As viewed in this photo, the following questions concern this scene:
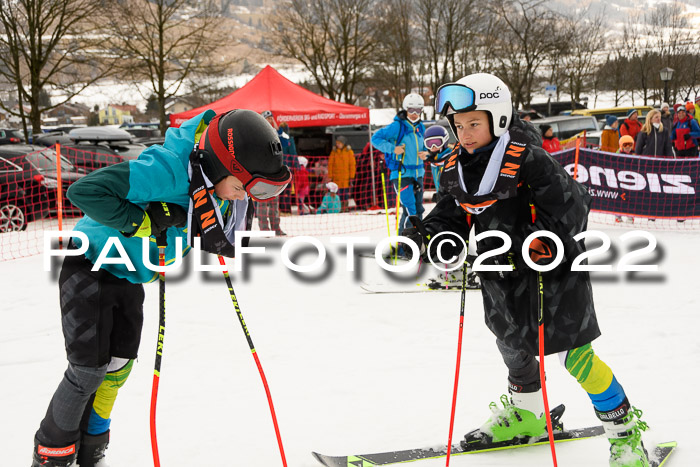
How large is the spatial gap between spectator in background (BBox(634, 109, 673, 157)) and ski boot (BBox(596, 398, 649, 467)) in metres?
9.74

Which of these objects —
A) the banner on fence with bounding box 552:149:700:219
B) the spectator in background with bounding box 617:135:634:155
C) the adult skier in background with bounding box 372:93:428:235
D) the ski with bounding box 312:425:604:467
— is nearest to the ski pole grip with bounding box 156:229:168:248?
the ski with bounding box 312:425:604:467

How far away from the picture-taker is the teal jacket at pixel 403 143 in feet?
27.1

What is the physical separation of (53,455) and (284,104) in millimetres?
11124

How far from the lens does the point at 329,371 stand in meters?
4.52

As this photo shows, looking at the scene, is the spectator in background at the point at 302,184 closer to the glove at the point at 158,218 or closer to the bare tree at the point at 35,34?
the glove at the point at 158,218

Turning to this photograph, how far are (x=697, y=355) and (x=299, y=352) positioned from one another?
307 cm

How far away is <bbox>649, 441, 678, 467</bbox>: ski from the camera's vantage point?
306 cm

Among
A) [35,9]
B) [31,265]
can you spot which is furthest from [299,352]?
[35,9]

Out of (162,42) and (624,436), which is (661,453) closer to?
(624,436)

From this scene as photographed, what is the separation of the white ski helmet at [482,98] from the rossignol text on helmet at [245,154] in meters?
0.84

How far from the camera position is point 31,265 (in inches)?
318

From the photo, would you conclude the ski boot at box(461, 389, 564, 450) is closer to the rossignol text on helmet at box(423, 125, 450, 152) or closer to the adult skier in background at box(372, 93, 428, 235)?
the rossignol text on helmet at box(423, 125, 450, 152)

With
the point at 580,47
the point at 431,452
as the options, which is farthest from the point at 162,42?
the point at 431,452

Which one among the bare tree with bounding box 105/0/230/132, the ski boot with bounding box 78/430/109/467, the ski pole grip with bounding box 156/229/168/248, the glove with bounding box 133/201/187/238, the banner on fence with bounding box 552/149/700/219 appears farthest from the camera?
the bare tree with bounding box 105/0/230/132
